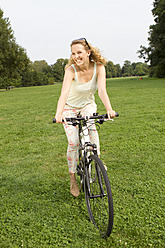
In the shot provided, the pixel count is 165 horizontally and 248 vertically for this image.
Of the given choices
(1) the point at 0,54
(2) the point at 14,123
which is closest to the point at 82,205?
(2) the point at 14,123

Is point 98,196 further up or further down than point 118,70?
further down

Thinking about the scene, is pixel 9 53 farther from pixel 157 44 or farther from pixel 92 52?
pixel 92 52

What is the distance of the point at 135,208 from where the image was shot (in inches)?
129

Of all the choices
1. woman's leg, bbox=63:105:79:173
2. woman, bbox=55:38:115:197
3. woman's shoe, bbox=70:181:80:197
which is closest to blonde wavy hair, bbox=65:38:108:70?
woman, bbox=55:38:115:197

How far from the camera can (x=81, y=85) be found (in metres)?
3.24

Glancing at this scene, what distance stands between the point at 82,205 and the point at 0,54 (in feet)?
134

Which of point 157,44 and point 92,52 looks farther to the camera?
point 157,44

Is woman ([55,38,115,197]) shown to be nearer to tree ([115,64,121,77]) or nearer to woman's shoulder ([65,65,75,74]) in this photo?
woman's shoulder ([65,65,75,74])

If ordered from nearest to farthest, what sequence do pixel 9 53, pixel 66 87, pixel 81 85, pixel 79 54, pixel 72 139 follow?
pixel 79 54 → pixel 66 87 → pixel 81 85 → pixel 72 139 → pixel 9 53

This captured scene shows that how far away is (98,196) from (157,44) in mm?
46371

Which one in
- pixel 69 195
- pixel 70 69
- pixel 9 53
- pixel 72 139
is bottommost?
pixel 69 195

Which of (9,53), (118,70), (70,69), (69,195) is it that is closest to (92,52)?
(70,69)

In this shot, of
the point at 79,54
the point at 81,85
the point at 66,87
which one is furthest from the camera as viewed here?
the point at 81,85

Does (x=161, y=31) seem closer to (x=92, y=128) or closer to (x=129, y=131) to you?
(x=129, y=131)
